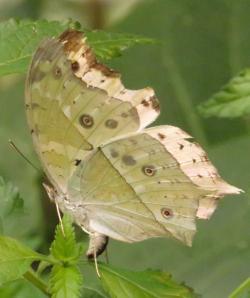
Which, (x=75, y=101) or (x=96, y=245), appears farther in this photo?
(x=96, y=245)

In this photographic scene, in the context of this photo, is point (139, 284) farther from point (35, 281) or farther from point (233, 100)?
point (233, 100)

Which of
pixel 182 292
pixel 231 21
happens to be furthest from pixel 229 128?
pixel 182 292

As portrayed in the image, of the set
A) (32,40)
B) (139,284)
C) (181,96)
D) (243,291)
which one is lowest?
(181,96)

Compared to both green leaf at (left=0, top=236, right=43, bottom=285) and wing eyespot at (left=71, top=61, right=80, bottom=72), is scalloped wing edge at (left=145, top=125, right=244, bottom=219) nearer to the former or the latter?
wing eyespot at (left=71, top=61, right=80, bottom=72)

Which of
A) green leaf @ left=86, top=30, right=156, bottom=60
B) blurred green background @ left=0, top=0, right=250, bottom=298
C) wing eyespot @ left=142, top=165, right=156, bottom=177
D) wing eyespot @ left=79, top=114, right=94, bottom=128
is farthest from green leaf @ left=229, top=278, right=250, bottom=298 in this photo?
blurred green background @ left=0, top=0, right=250, bottom=298

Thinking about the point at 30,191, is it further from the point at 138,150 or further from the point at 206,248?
the point at 138,150

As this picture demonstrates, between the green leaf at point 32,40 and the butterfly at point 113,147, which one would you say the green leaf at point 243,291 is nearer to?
the butterfly at point 113,147

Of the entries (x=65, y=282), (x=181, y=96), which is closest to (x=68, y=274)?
(x=65, y=282)
